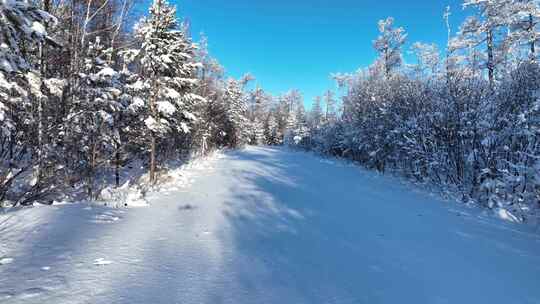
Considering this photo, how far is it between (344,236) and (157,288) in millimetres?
3077

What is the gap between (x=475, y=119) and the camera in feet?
29.3

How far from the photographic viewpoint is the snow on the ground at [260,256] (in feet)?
9.64

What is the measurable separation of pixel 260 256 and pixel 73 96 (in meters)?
7.38

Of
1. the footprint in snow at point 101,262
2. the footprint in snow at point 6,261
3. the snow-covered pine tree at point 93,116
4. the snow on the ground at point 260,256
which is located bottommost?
the snow on the ground at point 260,256

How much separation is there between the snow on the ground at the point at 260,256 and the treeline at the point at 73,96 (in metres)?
2.10

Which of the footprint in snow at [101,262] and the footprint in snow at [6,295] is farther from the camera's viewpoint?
the footprint in snow at [101,262]

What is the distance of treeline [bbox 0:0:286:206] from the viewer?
466 cm

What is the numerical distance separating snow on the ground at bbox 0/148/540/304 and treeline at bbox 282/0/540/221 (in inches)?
72.5

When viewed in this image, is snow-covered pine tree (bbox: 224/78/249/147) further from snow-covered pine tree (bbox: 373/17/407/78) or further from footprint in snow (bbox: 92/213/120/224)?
footprint in snow (bbox: 92/213/120/224)

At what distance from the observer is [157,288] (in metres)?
2.92

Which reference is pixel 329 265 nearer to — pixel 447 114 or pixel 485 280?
pixel 485 280

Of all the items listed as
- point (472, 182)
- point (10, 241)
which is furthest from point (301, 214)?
point (472, 182)

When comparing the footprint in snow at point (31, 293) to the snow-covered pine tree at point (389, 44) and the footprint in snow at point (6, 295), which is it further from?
the snow-covered pine tree at point (389, 44)

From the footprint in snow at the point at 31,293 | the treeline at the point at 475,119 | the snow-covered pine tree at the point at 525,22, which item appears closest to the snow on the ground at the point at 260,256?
the footprint in snow at the point at 31,293
